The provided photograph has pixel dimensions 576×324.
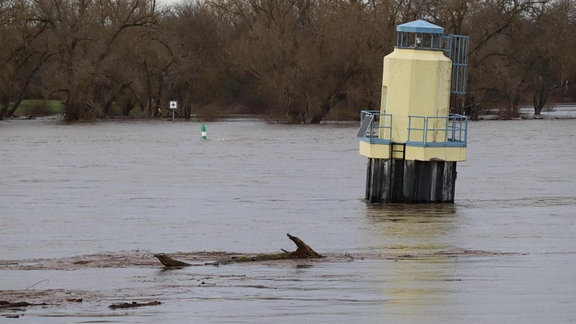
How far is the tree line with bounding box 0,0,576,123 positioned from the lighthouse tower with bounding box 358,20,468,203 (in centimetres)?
4883

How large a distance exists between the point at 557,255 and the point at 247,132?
4929cm

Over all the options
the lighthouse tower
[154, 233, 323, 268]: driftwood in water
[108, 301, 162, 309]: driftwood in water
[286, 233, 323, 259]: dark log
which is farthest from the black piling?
[108, 301, 162, 309]: driftwood in water

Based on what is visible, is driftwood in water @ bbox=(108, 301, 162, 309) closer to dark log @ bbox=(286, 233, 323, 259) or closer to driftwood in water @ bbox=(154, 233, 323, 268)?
driftwood in water @ bbox=(154, 233, 323, 268)

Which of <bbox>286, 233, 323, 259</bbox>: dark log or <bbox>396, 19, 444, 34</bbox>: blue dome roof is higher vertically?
<bbox>396, 19, 444, 34</bbox>: blue dome roof

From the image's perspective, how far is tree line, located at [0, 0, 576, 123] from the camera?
79.4 metres

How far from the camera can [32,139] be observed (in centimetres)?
6088

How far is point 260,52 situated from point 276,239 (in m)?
58.4

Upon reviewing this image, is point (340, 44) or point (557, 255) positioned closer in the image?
point (557, 255)

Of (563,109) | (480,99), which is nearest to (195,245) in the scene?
(480,99)

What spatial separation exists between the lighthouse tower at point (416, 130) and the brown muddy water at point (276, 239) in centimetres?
66

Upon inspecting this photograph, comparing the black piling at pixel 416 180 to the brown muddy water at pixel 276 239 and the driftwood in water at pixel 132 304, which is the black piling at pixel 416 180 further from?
the driftwood in water at pixel 132 304

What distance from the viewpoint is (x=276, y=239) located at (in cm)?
2259

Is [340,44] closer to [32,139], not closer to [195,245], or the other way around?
[32,139]

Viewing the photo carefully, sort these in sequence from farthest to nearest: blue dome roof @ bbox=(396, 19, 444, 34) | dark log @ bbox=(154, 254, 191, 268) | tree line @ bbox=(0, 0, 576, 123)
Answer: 1. tree line @ bbox=(0, 0, 576, 123)
2. blue dome roof @ bbox=(396, 19, 444, 34)
3. dark log @ bbox=(154, 254, 191, 268)
